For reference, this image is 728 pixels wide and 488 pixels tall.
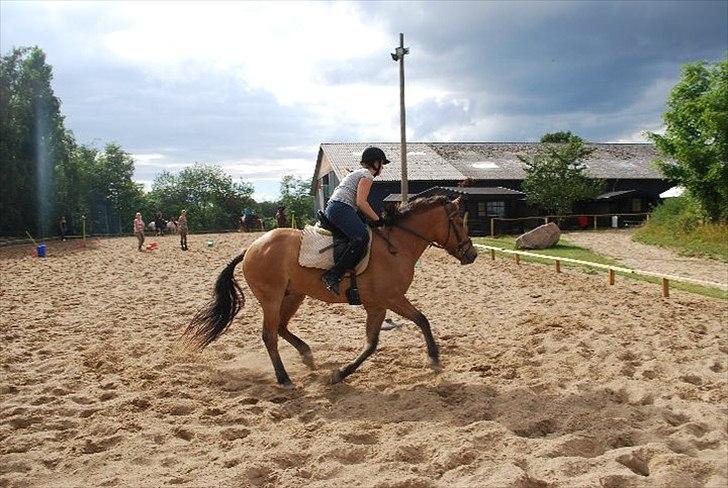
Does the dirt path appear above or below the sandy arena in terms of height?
above

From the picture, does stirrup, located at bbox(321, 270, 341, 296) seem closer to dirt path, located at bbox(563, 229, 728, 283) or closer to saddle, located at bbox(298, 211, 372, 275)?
saddle, located at bbox(298, 211, 372, 275)

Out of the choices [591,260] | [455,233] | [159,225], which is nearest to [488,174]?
[591,260]

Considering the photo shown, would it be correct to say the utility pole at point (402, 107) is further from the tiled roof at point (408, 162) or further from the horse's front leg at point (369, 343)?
the tiled roof at point (408, 162)

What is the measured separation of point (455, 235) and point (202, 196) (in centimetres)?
7379

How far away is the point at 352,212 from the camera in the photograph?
18.3 ft

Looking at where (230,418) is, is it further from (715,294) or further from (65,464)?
(715,294)

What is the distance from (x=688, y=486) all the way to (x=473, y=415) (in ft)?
5.21

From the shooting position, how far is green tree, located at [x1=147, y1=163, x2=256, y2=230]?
68.5 meters

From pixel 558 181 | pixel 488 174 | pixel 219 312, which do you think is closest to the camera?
pixel 219 312

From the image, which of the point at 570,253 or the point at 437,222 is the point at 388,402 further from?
the point at 570,253

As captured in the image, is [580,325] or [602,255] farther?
[602,255]

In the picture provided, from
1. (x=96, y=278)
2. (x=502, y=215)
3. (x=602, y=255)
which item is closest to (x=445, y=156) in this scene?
(x=502, y=215)

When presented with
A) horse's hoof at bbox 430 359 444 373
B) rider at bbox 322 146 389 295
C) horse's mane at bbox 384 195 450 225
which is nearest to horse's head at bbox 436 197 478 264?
horse's mane at bbox 384 195 450 225

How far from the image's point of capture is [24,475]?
11.9 feet
